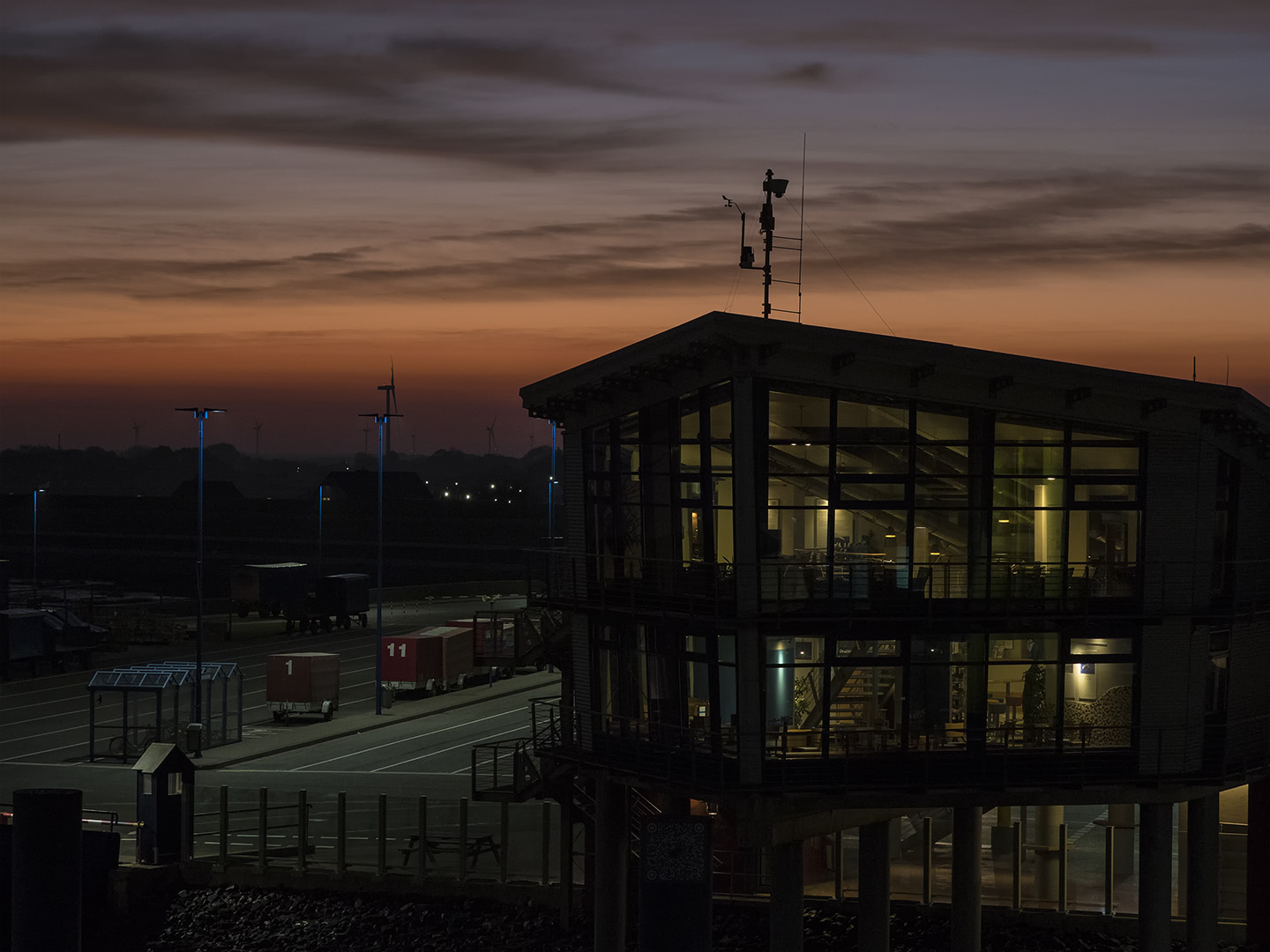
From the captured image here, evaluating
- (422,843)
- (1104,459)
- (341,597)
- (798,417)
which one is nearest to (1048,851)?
(1104,459)

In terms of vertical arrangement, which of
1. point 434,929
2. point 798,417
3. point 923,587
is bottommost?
point 434,929

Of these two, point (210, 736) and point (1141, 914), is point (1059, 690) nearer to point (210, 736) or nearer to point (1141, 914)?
point (1141, 914)

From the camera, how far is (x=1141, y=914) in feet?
111

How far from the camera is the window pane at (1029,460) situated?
3200cm

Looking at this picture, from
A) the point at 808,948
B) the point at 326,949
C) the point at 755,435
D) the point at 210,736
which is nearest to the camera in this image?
the point at 755,435

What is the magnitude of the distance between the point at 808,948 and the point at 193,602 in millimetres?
75897

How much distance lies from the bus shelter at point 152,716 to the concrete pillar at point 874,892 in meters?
27.1

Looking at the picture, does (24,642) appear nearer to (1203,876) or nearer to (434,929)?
(434,929)

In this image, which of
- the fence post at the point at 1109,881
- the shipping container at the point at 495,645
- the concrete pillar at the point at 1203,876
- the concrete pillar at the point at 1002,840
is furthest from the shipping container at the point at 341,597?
the concrete pillar at the point at 1203,876

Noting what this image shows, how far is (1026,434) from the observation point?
32.1m

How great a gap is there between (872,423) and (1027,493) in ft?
10.8

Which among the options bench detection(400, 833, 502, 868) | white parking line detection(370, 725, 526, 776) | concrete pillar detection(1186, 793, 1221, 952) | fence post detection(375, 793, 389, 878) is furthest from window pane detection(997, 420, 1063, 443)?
white parking line detection(370, 725, 526, 776)

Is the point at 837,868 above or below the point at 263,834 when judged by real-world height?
above

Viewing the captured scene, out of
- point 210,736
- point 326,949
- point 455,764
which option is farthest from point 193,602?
point 326,949
